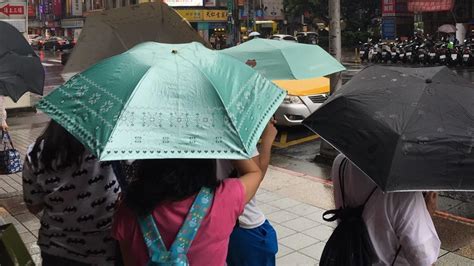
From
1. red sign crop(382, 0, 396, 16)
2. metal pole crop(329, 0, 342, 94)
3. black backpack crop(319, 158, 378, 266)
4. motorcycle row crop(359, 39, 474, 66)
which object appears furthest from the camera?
red sign crop(382, 0, 396, 16)

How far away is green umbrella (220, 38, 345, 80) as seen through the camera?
422 cm

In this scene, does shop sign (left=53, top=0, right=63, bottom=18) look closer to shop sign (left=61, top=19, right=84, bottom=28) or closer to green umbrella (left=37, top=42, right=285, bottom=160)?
shop sign (left=61, top=19, right=84, bottom=28)

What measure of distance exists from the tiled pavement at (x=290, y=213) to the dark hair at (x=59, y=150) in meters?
2.20

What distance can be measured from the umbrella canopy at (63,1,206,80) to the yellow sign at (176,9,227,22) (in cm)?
5220

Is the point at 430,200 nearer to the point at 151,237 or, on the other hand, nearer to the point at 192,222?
the point at 192,222

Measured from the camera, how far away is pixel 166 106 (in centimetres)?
193

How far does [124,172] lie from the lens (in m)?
2.48

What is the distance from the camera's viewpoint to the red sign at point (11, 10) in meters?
13.3

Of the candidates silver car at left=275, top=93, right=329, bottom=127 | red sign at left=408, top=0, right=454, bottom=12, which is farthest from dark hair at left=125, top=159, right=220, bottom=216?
red sign at left=408, top=0, right=454, bottom=12

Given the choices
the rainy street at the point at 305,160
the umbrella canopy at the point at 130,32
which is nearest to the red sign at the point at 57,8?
the rainy street at the point at 305,160

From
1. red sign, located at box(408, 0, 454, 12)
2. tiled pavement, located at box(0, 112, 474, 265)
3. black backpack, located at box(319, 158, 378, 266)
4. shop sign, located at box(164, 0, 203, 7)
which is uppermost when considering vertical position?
shop sign, located at box(164, 0, 203, 7)

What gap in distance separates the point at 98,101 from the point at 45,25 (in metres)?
91.7

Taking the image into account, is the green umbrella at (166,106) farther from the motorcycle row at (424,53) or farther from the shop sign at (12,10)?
the motorcycle row at (424,53)

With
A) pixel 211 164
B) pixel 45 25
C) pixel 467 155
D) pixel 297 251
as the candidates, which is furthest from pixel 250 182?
pixel 45 25
